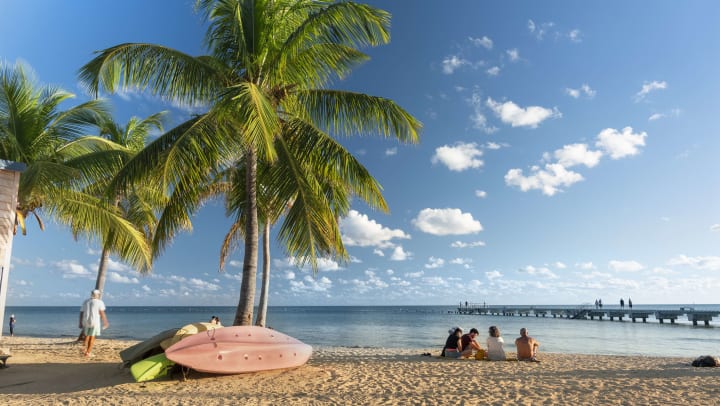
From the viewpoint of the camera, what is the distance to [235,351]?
272 inches

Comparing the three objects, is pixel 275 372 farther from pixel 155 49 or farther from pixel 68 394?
pixel 155 49

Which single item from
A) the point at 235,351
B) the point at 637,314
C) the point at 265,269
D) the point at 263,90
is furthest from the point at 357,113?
the point at 637,314

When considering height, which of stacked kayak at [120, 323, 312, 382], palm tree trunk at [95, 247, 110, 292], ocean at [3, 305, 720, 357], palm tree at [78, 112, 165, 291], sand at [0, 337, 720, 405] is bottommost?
ocean at [3, 305, 720, 357]

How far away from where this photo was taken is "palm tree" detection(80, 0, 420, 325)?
8102 millimetres

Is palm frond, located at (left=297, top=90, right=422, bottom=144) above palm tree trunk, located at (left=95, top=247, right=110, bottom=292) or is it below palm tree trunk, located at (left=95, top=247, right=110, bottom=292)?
above

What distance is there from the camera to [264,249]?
15.8m

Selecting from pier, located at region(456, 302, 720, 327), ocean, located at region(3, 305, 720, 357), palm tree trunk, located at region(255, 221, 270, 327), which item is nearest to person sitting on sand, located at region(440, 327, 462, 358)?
ocean, located at region(3, 305, 720, 357)

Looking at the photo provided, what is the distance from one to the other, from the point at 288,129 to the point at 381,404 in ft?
18.8

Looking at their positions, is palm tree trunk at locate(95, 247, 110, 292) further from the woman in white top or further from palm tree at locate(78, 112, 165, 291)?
the woman in white top

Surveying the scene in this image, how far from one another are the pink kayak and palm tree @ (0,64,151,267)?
448 cm

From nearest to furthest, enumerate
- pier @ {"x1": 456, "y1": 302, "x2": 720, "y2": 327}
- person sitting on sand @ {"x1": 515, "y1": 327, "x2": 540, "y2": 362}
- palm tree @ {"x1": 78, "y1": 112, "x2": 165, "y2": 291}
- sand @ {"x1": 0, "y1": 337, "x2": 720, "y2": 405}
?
sand @ {"x1": 0, "y1": 337, "x2": 720, "y2": 405} → person sitting on sand @ {"x1": 515, "y1": 327, "x2": 540, "y2": 362} → palm tree @ {"x1": 78, "y1": 112, "x2": 165, "y2": 291} → pier @ {"x1": 456, "y1": 302, "x2": 720, "y2": 327}

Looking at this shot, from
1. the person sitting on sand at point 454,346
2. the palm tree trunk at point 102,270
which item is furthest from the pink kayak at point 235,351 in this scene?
the palm tree trunk at point 102,270

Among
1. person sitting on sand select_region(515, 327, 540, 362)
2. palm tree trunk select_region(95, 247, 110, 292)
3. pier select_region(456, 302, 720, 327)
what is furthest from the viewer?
pier select_region(456, 302, 720, 327)

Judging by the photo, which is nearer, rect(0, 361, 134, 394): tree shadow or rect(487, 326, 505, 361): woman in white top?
rect(0, 361, 134, 394): tree shadow
